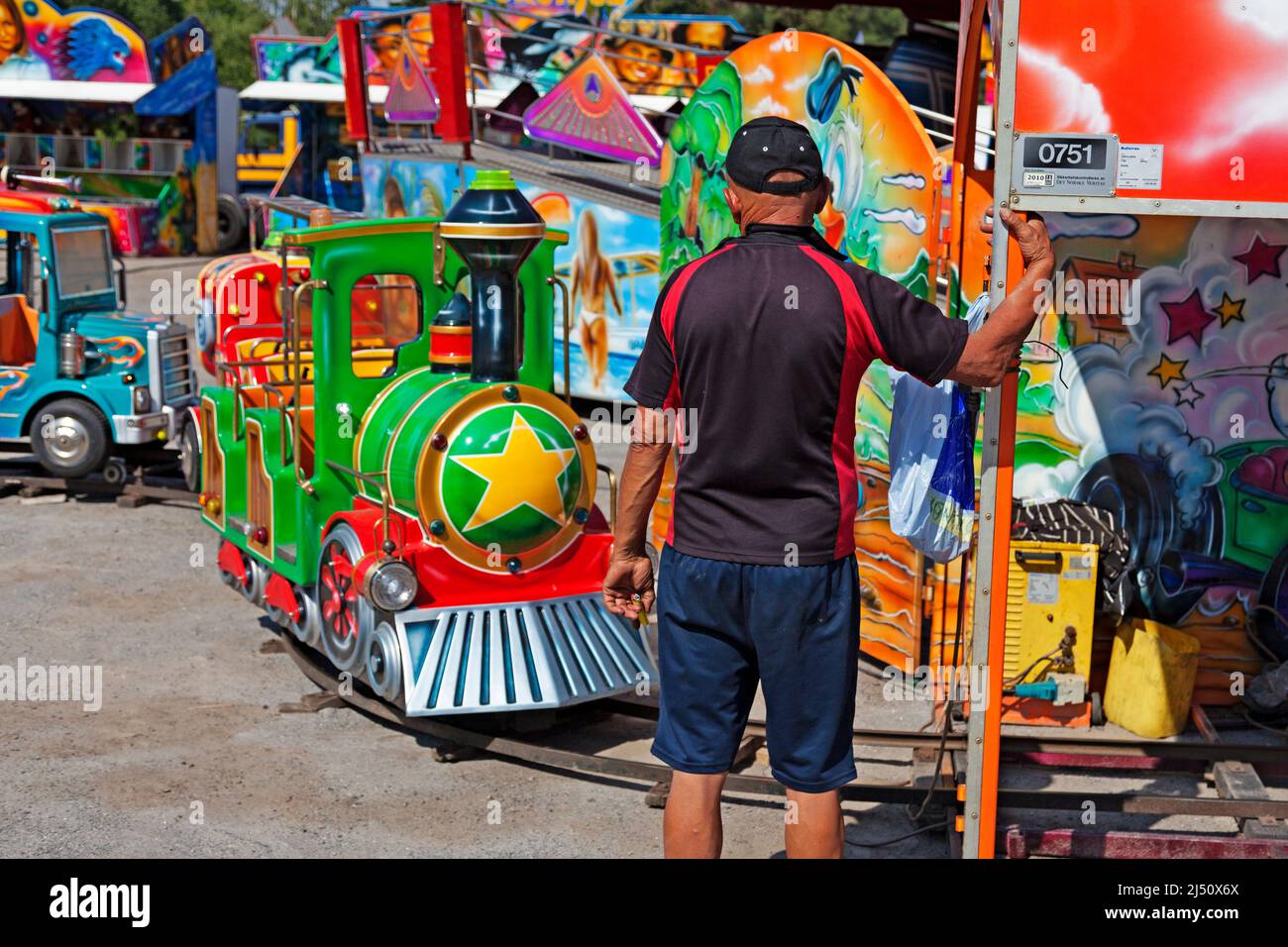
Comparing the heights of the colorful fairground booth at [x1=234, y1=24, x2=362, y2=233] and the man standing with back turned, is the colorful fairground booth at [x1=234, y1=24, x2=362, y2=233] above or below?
above

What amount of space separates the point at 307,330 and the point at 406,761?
11.9ft

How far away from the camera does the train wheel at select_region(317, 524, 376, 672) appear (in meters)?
6.47

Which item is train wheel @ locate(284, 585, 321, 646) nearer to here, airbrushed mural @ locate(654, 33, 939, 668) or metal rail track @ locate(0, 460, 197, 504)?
airbrushed mural @ locate(654, 33, 939, 668)

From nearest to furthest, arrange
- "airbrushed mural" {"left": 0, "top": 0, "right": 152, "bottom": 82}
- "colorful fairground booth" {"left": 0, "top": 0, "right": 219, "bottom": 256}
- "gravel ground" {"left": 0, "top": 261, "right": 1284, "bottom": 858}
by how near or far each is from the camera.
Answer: "gravel ground" {"left": 0, "top": 261, "right": 1284, "bottom": 858} → "colorful fairground booth" {"left": 0, "top": 0, "right": 219, "bottom": 256} → "airbrushed mural" {"left": 0, "top": 0, "right": 152, "bottom": 82}

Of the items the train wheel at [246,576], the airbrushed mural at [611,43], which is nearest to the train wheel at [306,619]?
the train wheel at [246,576]

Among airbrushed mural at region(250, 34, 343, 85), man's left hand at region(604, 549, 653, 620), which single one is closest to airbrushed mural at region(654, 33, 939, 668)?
man's left hand at region(604, 549, 653, 620)

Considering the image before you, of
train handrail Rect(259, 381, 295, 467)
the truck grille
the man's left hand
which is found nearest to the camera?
the man's left hand

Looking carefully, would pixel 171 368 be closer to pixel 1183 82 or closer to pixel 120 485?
pixel 120 485

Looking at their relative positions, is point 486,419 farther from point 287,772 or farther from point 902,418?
point 902,418

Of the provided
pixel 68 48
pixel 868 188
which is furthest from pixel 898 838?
pixel 68 48

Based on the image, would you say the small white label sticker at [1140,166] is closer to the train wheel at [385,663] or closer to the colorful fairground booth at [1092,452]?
the colorful fairground booth at [1092,452]

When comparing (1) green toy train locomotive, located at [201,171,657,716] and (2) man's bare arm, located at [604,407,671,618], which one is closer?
(2) man's bare arm, located at [604,407,671,618]

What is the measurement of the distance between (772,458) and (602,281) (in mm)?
10256

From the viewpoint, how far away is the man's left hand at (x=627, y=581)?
416 cm
